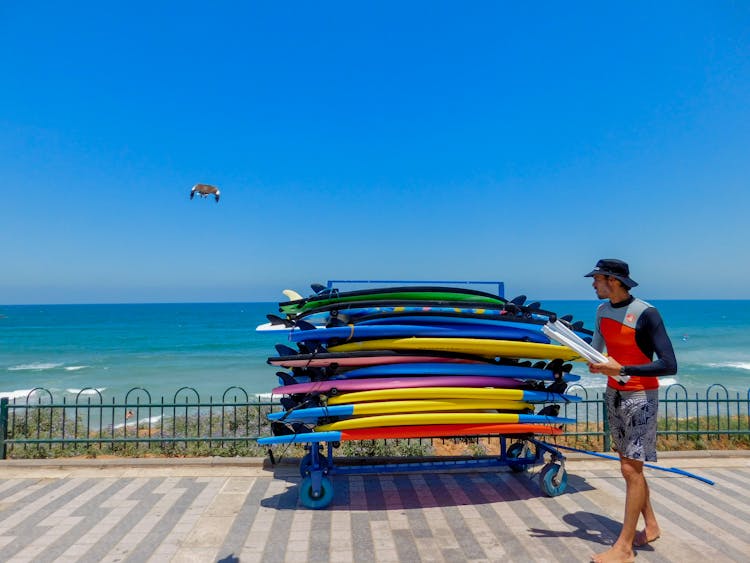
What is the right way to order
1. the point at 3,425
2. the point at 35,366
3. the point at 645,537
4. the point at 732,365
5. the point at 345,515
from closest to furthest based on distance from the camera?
the point at 645,537, the point at 345,515, the point at 3,425, the point at 732,365, the point at 35,366

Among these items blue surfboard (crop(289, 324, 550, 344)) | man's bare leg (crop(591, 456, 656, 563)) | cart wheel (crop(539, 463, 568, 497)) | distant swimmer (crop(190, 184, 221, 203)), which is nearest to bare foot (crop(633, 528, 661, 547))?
man's bare leg (crop(591, 456, 656, 563))

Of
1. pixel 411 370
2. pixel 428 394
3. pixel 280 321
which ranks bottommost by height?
pixel 428 394

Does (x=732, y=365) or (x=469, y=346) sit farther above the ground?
(x=469, y=346)

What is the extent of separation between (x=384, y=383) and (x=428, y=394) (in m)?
0.43

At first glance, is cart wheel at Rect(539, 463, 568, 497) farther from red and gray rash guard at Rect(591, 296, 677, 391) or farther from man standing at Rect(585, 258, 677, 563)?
red and gray rash guard at Rect(591, 296, 677, 391)

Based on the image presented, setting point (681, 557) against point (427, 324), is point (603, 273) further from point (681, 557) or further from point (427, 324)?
point (681, 557)

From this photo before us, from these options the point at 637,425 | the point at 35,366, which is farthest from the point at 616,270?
the point at 35,366

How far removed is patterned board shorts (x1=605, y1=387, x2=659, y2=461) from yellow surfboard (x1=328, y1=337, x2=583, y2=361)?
3.59ft

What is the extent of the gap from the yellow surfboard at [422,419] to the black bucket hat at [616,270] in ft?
5.82

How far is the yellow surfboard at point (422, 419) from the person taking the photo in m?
4.79

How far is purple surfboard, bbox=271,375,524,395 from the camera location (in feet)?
16.2

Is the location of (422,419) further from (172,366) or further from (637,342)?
(172,366)

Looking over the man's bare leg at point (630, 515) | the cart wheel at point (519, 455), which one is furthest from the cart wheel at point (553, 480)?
the man's bare leg at point (630, 515)

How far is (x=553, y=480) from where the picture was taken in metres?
5.31
